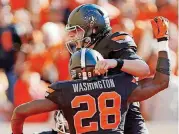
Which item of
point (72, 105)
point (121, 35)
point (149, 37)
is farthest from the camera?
point (149, 37)

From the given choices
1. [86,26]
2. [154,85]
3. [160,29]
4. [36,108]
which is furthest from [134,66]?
[36,108]

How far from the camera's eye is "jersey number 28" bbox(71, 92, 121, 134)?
13.6 ft

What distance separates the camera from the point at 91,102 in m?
4.14

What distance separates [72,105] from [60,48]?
4.64 m

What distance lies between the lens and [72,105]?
4.14 m

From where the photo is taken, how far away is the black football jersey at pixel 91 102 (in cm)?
414

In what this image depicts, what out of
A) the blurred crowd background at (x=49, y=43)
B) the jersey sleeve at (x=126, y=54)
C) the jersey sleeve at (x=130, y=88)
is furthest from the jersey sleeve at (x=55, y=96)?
the blurred crowd background at (x=49, y=43)

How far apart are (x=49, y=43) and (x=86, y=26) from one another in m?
4.05

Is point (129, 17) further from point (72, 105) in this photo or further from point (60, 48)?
point (72, 105)

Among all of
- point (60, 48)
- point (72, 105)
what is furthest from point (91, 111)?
point (60, 48)

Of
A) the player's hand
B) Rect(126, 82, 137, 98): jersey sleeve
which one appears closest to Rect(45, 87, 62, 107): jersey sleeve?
the player's hand

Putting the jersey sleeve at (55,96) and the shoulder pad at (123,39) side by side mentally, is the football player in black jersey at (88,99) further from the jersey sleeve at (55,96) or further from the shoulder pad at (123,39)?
the shoulder pad at (123,39)

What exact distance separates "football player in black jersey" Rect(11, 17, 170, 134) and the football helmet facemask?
56 centimetres

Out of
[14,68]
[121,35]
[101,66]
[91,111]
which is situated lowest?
[91,111]
